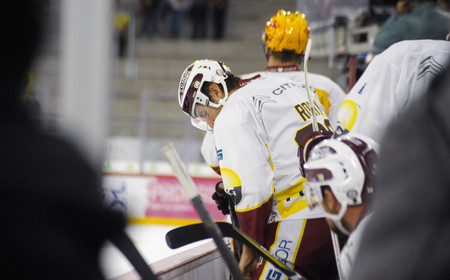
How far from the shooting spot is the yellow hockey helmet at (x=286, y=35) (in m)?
2.19

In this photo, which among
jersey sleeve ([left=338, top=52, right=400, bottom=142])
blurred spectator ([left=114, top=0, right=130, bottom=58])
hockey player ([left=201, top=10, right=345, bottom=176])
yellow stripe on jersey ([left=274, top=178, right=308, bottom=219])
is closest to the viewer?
jersey sleeve ([left=338, top=52, right=400, bottom=142])

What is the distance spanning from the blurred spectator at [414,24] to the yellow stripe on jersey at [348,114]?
614 mm

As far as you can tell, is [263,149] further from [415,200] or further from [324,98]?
[415,200]

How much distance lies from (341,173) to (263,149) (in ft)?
2.31

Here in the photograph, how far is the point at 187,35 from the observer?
38.4ft

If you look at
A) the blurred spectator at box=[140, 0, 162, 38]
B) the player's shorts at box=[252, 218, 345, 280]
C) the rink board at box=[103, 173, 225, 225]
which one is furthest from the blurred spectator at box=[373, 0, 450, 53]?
the blurred spectator at box=[140, 0, 162, 38]

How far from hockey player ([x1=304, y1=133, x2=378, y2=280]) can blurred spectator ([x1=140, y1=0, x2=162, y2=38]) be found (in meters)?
10.3

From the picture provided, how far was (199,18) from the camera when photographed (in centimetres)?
1138

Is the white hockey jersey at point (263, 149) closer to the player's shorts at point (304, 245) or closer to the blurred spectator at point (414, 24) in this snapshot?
the player's shorts at point (304, 245)

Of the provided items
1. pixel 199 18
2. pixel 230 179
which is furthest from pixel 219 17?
pixel 230 179

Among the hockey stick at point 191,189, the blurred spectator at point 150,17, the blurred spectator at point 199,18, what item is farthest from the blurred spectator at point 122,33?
the hockey stick at point 191,189

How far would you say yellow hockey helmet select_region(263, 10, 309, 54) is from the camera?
7.20 feet

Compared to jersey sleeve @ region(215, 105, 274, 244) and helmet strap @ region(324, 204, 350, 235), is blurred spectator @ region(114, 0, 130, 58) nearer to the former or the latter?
jersey sleeve @ region(215, 105, 274, 244)

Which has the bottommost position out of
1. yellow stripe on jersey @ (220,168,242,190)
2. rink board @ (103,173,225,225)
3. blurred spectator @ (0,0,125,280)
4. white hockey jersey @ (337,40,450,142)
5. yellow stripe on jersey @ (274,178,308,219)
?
rink board @ (103,173,225,225)
